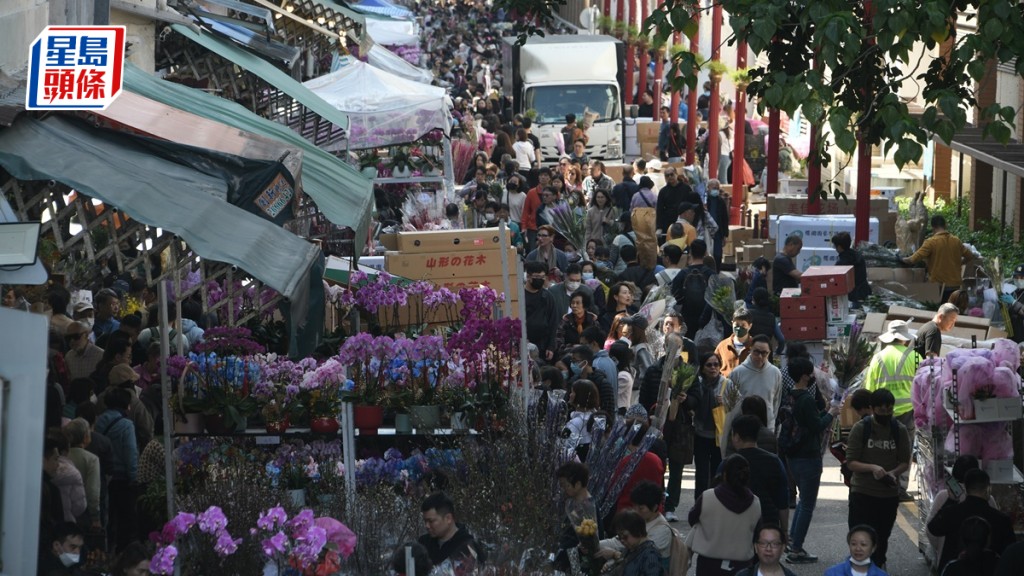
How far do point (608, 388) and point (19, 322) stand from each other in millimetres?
7395

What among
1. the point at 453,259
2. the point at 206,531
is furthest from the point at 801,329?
the point at 206,531

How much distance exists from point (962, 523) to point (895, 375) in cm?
371

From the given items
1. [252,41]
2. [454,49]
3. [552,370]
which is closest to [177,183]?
[552,370]

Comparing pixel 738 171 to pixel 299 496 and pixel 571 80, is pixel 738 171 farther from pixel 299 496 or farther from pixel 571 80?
pixel 299 496

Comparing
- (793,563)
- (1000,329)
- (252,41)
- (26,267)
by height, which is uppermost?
(252,41)

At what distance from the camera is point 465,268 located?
46.8 ft

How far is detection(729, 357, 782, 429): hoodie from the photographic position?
12773mm

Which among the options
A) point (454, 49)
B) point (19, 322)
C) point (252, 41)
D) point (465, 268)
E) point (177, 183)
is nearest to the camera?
point (19, 322)

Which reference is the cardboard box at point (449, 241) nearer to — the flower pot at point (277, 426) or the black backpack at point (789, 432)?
the black backpack at point (789, 432)

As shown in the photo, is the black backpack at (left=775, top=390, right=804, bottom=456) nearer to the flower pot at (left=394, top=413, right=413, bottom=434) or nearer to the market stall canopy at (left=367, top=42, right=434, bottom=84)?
the flower pot at (left=394, top=413, right=413, bottom=434)

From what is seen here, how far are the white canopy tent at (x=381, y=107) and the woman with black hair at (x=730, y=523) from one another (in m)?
12.5

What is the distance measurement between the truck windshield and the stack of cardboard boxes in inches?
771

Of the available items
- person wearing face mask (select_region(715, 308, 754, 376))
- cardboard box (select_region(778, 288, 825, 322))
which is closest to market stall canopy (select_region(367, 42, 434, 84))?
cardboard box (select_region(778, 288, 825, 322))

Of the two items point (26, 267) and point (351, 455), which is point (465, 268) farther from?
point (26, 267)
